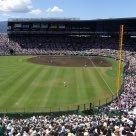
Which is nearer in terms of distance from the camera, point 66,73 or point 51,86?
point 51,86

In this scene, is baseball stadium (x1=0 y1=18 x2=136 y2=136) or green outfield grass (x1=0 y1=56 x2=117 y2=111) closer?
baseball stadium (x1=0 y1=18 x2=136 y2=136)

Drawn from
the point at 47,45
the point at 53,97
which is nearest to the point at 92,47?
the point at 47,45

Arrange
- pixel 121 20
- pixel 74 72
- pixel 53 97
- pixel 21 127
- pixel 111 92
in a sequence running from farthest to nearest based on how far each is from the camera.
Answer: pixel 121 20, pixel 74 72, pixel 111 92, pixel 53 97, pixel 21 127

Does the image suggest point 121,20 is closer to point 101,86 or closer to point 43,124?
point 101,86

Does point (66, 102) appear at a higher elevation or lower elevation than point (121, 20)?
lower

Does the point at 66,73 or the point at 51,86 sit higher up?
the point at 51,86

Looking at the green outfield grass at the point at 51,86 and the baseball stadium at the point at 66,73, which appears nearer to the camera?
the baseball stadium at the point at 66,73
